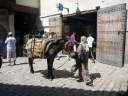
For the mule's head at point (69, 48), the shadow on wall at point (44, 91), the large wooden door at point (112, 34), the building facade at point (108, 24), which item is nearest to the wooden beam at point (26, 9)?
the building facade at point (108, 24)

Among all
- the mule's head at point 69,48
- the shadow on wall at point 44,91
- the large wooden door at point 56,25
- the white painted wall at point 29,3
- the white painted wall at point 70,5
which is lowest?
the shadow on wall at point 44,91

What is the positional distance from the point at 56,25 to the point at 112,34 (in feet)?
16.8

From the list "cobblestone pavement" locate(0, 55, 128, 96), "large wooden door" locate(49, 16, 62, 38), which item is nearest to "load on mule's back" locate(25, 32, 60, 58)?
"cobblestone pavement" locate(0, 55, 128, 96)

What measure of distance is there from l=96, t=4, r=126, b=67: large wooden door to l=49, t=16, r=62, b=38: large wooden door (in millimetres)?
3669

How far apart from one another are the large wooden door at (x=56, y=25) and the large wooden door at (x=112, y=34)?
12.0 feet

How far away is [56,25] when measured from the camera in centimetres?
1061

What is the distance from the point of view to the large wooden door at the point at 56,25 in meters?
10.4

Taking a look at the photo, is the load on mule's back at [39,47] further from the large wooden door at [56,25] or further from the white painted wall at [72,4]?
the large wooden door at [56,25]

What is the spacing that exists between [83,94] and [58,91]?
83 cm

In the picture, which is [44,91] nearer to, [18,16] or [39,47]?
[39,47]

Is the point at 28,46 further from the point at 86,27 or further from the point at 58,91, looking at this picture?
the point at 86,27

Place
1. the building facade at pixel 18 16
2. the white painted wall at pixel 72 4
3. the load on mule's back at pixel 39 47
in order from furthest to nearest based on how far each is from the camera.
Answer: the building facade at pixel 18 16
the white painted wall at pixel 72 4
the load on mule's back at pixel 39 47

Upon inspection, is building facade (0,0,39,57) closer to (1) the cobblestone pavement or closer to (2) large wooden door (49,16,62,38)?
(2) large wooden door (49,16,62,38)

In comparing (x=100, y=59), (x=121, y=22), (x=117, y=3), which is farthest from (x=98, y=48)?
(x=117, y=3)
